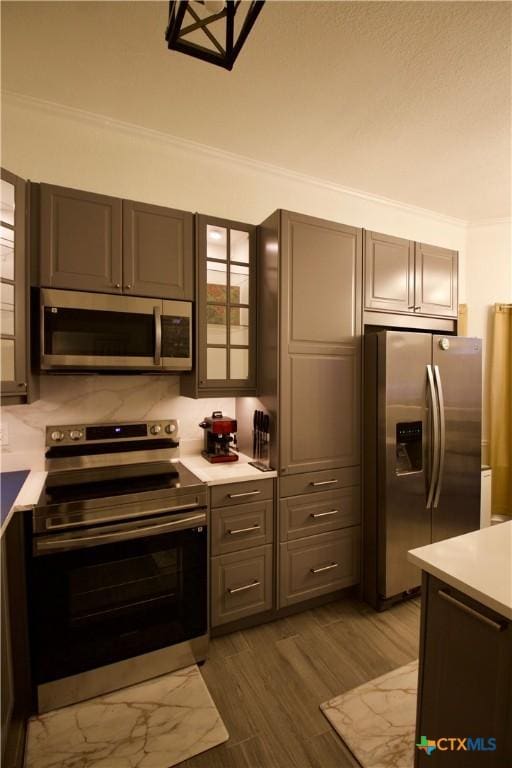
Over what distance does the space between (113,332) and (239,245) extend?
37.3 inches

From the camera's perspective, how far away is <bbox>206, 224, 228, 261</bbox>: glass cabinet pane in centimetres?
223

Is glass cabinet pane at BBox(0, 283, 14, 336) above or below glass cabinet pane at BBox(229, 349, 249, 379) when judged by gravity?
above

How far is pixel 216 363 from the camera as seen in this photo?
2268 mm

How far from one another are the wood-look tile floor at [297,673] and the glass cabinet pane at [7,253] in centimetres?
214

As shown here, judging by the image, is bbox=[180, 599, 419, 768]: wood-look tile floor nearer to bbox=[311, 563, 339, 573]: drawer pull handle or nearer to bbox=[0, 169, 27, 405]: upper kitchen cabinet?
bbox=[311, 563, 339, 573]: drawer pull handle

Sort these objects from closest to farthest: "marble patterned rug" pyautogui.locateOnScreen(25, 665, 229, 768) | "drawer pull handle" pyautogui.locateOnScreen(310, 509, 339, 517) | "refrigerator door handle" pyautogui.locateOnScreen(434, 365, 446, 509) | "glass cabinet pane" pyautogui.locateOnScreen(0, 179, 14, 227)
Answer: "marble patterned rug" pyautogui.locateOnScreen(25, 665, 229, 768) → "glass cabinet pane" pyautogui.locateOnScreen(0, 179, 14, 227) → "drawer pull handle" pyautogui.locateOnScreen(310, 509, 339, 517) → "refrigerator door handle" pyautogui.locateOnScreen(434, 365, 446, 509)

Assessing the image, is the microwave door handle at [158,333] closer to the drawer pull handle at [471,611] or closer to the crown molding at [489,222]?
the drawer pull handle at [471,611]

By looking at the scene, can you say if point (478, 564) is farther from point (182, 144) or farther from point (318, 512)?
point (182, 144)

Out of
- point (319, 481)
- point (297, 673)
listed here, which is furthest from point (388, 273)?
point (297, 673)

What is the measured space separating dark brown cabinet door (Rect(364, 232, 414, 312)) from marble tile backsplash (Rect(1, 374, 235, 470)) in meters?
1.22

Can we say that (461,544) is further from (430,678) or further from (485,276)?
(485,276)

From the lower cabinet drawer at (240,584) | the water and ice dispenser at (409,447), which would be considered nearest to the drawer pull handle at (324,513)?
the lower cabinet drawer at (240,584)

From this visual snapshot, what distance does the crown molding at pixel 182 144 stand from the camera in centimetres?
209

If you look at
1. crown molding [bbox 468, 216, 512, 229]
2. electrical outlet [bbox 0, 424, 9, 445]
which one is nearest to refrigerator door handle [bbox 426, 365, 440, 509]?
crown molding [bbox 468, 216, 512, 229]
